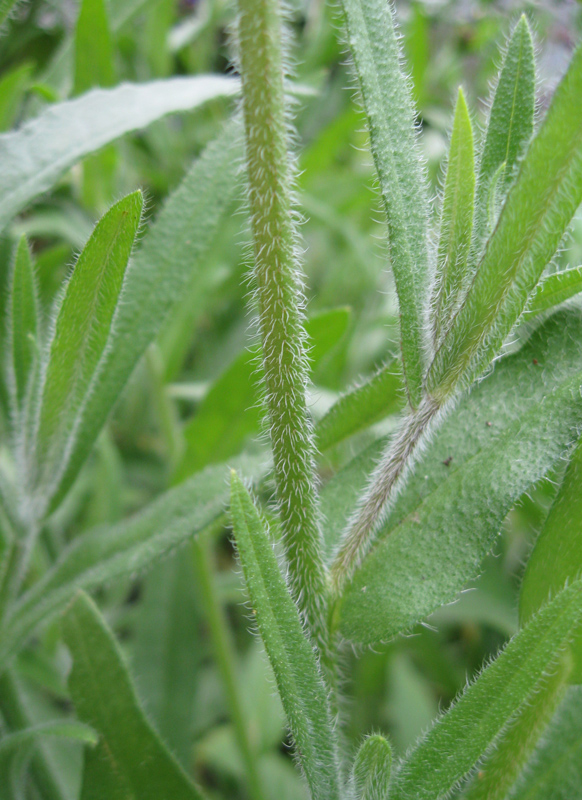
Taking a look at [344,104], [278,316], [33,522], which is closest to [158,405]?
[33,522]

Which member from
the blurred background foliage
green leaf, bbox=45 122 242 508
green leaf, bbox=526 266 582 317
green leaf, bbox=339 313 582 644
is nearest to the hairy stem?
green leaf, bbox=339 313 582 644

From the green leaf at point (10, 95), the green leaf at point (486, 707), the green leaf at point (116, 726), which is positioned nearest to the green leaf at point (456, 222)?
the green leaf at point (486, 707)

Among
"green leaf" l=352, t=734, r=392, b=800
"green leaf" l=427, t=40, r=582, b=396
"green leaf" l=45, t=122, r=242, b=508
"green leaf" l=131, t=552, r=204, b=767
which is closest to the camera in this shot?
"green leaf" l=427, t=40, r=582, b=396

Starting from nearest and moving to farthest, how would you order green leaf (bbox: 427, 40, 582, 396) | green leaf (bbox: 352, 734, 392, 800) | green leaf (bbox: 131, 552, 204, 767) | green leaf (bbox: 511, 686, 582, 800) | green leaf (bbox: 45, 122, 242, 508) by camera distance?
green leaf (bbox: 427, 40, 582, 396) < green leaf (bbox: 352, 734, 392, 800) < green leaf (bbox: 511, 686, 582, 800) < green leaf (bbox: 45, 122, 242, 508) < green leaf (bbox: 131, 552, 204, 767)

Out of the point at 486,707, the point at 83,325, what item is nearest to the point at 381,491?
the point at 486,707

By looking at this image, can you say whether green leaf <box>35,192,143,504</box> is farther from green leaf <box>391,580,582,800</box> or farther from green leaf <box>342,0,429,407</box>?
green leaf <box>391,580,582,800</box>

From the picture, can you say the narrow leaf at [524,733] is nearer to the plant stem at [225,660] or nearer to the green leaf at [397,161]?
the green leaf at [397,161]

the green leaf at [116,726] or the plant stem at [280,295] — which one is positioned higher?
the plant stem at [280,295]
